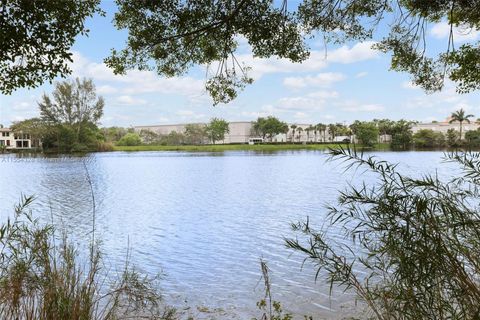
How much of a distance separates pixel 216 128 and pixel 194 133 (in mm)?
8453

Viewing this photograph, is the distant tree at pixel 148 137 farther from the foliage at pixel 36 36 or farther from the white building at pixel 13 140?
the foliage at pixel 36 36

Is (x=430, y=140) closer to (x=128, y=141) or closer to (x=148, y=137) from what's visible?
(x=128, y=141)

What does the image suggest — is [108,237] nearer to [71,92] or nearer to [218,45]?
[218,45]

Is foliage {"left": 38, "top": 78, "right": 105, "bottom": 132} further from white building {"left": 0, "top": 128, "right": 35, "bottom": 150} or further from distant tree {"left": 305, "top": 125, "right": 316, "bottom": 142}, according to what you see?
distant tree {"left": 305, "top": 125, "right": 316, "bottom": 142}

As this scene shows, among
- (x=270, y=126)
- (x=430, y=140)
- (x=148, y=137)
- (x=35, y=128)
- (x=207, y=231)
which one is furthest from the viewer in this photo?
(x=148, y=137)

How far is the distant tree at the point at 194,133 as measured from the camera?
11388cm

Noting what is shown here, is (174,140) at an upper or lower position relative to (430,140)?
upper

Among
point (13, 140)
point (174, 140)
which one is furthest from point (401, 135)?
point (13, 140)

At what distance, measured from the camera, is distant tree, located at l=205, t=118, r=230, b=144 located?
108 m

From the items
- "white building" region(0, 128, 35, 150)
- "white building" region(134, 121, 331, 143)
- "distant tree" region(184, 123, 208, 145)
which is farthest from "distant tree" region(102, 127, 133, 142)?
"white building" region(0, 128, 35, 150)

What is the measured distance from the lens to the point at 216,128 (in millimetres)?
108625

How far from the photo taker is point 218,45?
276 inches

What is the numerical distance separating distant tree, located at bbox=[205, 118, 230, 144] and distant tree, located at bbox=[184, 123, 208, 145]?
1.99 metres

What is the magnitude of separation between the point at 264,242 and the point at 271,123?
100 m
